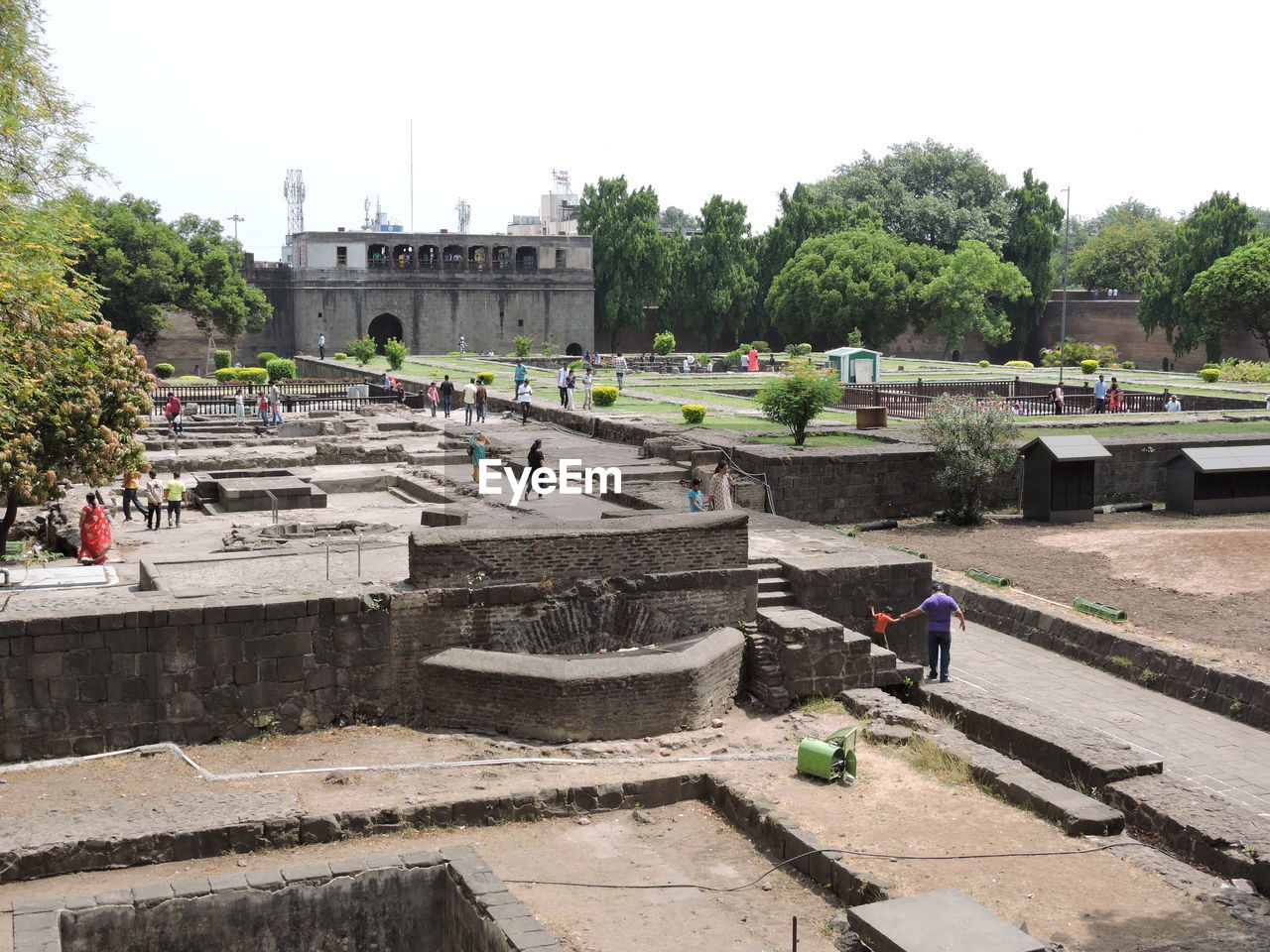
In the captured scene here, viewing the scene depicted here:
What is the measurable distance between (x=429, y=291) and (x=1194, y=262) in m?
30.6

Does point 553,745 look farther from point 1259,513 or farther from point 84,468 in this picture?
point 1259,513

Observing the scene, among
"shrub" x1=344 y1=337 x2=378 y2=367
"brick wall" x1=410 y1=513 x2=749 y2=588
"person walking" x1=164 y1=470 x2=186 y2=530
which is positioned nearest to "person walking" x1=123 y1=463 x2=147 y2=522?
"person walking" x1=164 y1=470 x2=186 y2=530

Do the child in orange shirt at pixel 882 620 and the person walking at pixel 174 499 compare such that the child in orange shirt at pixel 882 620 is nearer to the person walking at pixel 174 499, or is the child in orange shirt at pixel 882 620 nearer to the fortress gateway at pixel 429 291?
the person walking at pixel 174 499

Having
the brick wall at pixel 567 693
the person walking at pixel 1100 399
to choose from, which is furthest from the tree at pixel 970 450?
the brick wall at pixel 567 693

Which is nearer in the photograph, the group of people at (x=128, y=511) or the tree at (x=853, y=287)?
the group of people at (x=128, y=511)

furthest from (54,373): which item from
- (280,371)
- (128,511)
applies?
(280,371)

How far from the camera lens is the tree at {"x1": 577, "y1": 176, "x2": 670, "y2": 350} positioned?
54.7m

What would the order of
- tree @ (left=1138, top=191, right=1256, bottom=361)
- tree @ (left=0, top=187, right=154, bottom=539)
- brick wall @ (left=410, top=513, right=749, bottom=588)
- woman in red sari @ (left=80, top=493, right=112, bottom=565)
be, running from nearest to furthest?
1. brick wall @ (left=410, top=513, right=749, bottom=588)
2. tree @ (left=0, top=187, right=154, bottom=539)
3. woman in red sari @ (left=80, top=493, right=112, bottom=565)
4. tree @ (left=1138, top=191, right=1256, bottom=361)

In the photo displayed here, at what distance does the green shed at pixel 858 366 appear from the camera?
3316 cm

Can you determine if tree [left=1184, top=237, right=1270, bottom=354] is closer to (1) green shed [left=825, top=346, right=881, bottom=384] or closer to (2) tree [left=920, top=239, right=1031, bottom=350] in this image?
(2) tree [left=920, top=239, right=1031, bottom=350]

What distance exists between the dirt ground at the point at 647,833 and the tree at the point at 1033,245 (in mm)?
47663

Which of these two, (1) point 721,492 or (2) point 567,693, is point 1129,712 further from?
(2) point 567,693

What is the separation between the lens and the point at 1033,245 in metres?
54.3

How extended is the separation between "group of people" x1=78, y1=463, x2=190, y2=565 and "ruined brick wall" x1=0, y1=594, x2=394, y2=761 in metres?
4.13
